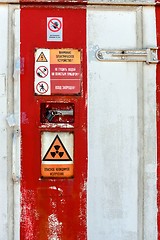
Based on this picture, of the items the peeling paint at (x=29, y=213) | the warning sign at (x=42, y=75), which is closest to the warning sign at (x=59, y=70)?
the warning sign at (x=42, y=75)

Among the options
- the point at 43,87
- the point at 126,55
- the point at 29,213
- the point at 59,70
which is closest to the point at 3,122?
the point at 43,87

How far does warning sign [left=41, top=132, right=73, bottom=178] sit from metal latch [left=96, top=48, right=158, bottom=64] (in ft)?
1.63

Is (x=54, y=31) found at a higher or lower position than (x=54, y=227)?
higher

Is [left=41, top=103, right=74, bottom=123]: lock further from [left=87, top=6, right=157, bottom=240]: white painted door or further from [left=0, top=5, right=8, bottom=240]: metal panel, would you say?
[left=0, top=5, right=8, bottom=240]: metal panel

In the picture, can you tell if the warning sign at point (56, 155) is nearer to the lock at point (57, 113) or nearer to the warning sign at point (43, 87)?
the lock at point (57, 113)

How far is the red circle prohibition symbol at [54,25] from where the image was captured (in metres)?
2.33

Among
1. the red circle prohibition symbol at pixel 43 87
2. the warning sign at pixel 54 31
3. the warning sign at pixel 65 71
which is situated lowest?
the red circle prohibition symbol at pixel 43 87

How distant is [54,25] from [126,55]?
0.45 metres

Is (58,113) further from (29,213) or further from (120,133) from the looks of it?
(29,213)

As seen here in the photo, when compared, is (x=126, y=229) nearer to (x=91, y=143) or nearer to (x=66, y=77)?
(x=91, y=143)

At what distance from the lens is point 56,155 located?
7.51 ft

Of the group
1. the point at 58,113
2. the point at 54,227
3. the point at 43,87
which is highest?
the point at 43,87

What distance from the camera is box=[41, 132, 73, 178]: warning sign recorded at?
7.52 feet

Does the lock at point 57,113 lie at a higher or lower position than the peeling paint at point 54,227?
higher
